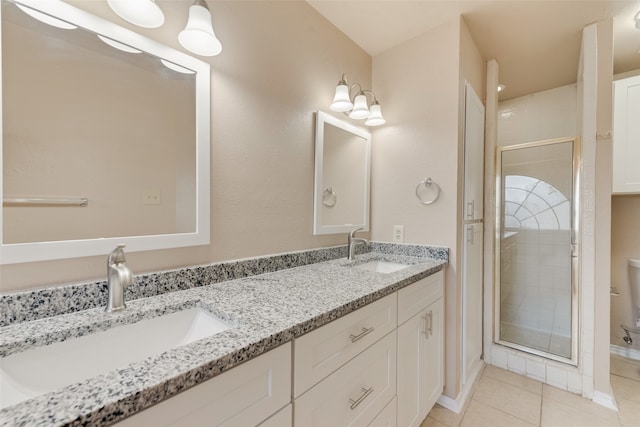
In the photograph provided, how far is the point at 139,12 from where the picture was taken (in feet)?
2.75

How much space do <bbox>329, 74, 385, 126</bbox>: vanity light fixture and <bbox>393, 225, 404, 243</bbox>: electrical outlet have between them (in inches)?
28.7

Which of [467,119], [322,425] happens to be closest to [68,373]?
[322,425]

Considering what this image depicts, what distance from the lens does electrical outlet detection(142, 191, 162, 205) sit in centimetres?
93

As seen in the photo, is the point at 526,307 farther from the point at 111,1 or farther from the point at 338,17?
the point at 111,1

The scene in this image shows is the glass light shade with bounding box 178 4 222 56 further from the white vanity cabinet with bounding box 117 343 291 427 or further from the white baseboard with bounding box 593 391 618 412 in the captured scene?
the white baseboard with bounding box 593 391 618 412

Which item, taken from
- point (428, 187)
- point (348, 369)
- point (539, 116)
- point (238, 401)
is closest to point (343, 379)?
point (348, 369)

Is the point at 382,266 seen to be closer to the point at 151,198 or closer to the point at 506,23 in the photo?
the point at 151,198

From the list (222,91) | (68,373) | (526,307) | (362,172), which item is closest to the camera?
(68,373)

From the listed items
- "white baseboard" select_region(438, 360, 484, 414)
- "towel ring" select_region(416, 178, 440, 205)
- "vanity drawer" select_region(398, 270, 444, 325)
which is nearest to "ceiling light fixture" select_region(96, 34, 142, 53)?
"vanity drawer" select_region(398, 270, 444, 325)

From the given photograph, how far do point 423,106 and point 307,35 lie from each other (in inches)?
33.3

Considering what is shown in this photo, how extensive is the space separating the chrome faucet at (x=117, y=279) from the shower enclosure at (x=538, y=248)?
2414 mm

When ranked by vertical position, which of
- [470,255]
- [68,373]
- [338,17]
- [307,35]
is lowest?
[68,373]

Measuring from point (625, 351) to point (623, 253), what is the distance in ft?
2.57

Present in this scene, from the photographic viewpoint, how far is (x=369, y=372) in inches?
38.5
